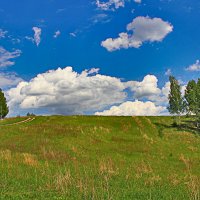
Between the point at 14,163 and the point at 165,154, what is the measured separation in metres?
23.7

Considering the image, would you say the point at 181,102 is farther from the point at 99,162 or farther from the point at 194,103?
the point at 99,162

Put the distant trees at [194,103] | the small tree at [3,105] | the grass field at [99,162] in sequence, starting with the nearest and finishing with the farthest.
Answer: the grass field at [99,162]
the distant trees at [194,103]
the small tree at [3,105]

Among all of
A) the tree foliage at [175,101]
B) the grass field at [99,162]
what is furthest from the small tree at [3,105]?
the tree foliage at [175,101]

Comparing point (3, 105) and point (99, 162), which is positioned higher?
point (3, 105)

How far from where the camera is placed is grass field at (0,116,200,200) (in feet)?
67.9

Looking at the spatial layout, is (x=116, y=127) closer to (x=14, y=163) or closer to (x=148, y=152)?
(x=148, y=152)

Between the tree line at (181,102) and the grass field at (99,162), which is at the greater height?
the tree line at (181,102)

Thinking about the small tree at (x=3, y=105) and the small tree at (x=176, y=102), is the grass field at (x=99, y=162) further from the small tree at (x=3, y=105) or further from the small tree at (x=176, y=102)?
the small tree at (x=3, y=105)

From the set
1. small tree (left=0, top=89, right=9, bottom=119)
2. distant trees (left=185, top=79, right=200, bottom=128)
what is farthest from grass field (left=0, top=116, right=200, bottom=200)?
small tree (left=0, top=89, right=9, bottom=119)

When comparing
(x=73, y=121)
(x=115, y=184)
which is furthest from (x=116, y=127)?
(x=115, y=184)

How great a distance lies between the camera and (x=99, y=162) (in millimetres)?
37188

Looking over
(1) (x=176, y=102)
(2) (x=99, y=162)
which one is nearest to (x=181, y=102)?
(1) (x=176, y=102)

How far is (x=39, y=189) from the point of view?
67.1 feet

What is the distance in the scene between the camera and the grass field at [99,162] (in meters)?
20.7
